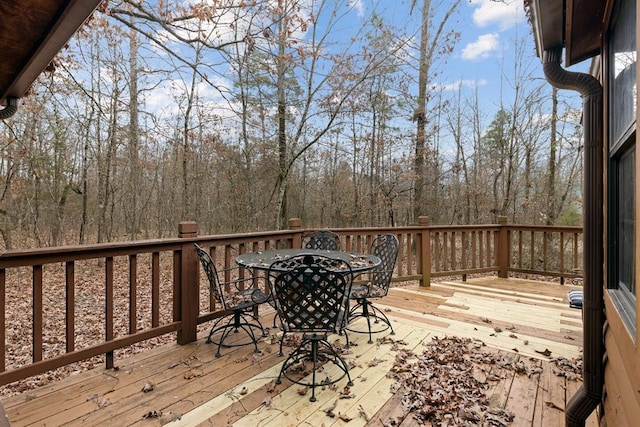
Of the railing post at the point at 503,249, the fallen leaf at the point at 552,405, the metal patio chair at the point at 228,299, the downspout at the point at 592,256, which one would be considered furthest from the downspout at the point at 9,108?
the railing post at the point at 503,249

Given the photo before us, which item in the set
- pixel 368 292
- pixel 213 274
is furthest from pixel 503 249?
pixel 213 274

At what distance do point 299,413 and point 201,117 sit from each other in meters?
7.38

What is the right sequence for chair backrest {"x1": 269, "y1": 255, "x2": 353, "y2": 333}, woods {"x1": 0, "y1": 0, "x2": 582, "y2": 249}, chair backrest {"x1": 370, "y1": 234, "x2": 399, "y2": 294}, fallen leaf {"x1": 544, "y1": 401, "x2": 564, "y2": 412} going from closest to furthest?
fallen leaf {"x1": 544, "y1": 401, "x2": 564, "y2": 412} → chair backrest {"x1": 269, "y1": 255, "x2": 353, "y2": 333} → chair backrest {"x1": 370, "y1": 234, "x2": 399, "y2": 294} → woods {"x1": 0, "y1": 0, "x2": 582, "y2": 249}

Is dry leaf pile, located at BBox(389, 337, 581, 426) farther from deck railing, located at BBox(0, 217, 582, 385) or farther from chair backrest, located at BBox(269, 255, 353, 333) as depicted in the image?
deck railing, located at BBox(0, 217, 582, 385)

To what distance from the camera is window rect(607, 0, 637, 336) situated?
1.20 meters

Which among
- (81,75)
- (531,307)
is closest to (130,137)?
(81,75)

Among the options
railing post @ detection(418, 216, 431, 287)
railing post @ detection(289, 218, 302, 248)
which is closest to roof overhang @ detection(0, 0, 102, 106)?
railing post @ detection(289, 218, 302, 248)

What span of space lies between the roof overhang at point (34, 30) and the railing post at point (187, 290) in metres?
1.59

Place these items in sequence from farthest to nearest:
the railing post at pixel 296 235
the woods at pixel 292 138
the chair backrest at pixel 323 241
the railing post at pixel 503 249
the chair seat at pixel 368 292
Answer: the woods at pixel 292 138 < the railing post at pixel 503 249 < the railing post at pixel 296 235 < the chair backrest at pixel 323 241 < the chair seat at pixel 368 292

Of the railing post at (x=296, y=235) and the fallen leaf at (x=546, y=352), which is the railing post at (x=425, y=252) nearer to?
the railing post at (x=296, y=235)

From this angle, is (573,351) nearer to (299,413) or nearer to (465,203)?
(299,413)

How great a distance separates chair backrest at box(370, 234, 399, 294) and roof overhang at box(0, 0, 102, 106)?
9.52 feet

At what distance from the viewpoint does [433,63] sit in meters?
8.73

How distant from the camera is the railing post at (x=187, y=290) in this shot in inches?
119
